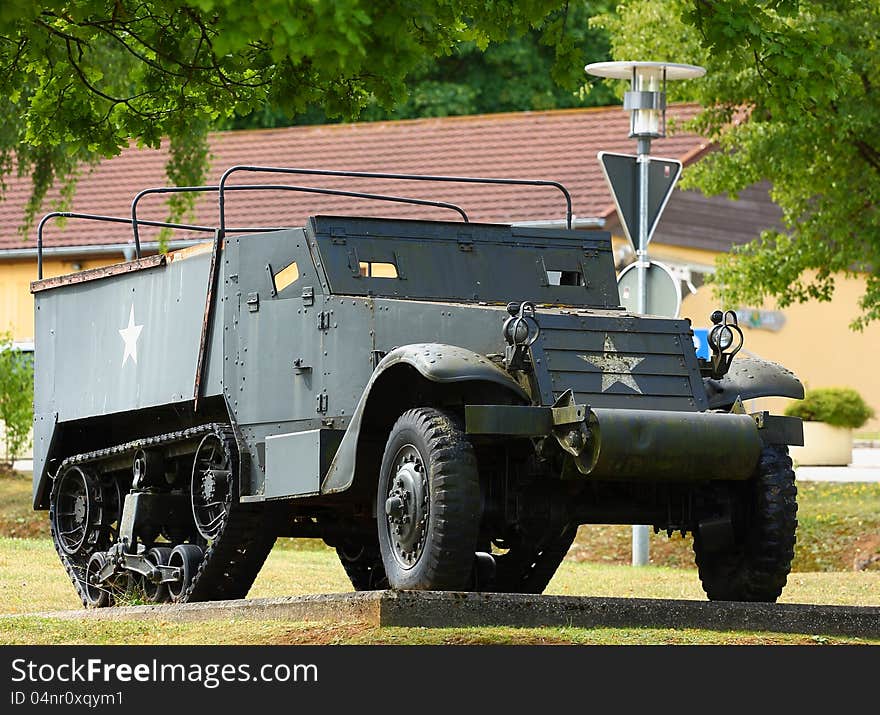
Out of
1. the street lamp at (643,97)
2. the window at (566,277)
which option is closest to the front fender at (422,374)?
the window at (566,277)

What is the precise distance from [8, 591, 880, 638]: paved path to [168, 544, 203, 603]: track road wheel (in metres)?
1.97

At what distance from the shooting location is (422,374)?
10.3m

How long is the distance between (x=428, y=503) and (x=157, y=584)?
327 centimetres

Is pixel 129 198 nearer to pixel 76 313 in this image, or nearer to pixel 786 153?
pixel 786 153

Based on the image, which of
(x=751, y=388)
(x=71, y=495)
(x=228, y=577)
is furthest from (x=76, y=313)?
(x=751, y=388)

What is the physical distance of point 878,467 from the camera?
94.7 feet

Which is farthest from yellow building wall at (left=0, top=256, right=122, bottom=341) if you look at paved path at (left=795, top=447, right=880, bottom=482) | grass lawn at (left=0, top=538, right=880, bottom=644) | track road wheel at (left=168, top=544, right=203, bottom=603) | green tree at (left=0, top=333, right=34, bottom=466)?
track road wheel at (left=168, top=544, right=203, bottom=603)

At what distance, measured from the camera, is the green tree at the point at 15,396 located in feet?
86.4

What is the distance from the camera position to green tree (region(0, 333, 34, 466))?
86.4 ft

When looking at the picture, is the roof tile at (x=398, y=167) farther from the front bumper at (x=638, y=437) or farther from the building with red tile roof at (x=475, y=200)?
the front bumper at (x=638, y=437)

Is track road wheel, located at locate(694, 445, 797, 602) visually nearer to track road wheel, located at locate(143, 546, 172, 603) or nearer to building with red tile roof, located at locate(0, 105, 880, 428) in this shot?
track road wheel, located at locate(143, 546, 172, 603)

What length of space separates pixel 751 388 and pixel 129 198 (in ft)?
81.9

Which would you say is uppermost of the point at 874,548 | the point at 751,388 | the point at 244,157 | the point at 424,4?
the point at 244,157

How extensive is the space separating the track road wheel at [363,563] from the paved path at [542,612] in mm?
3357
